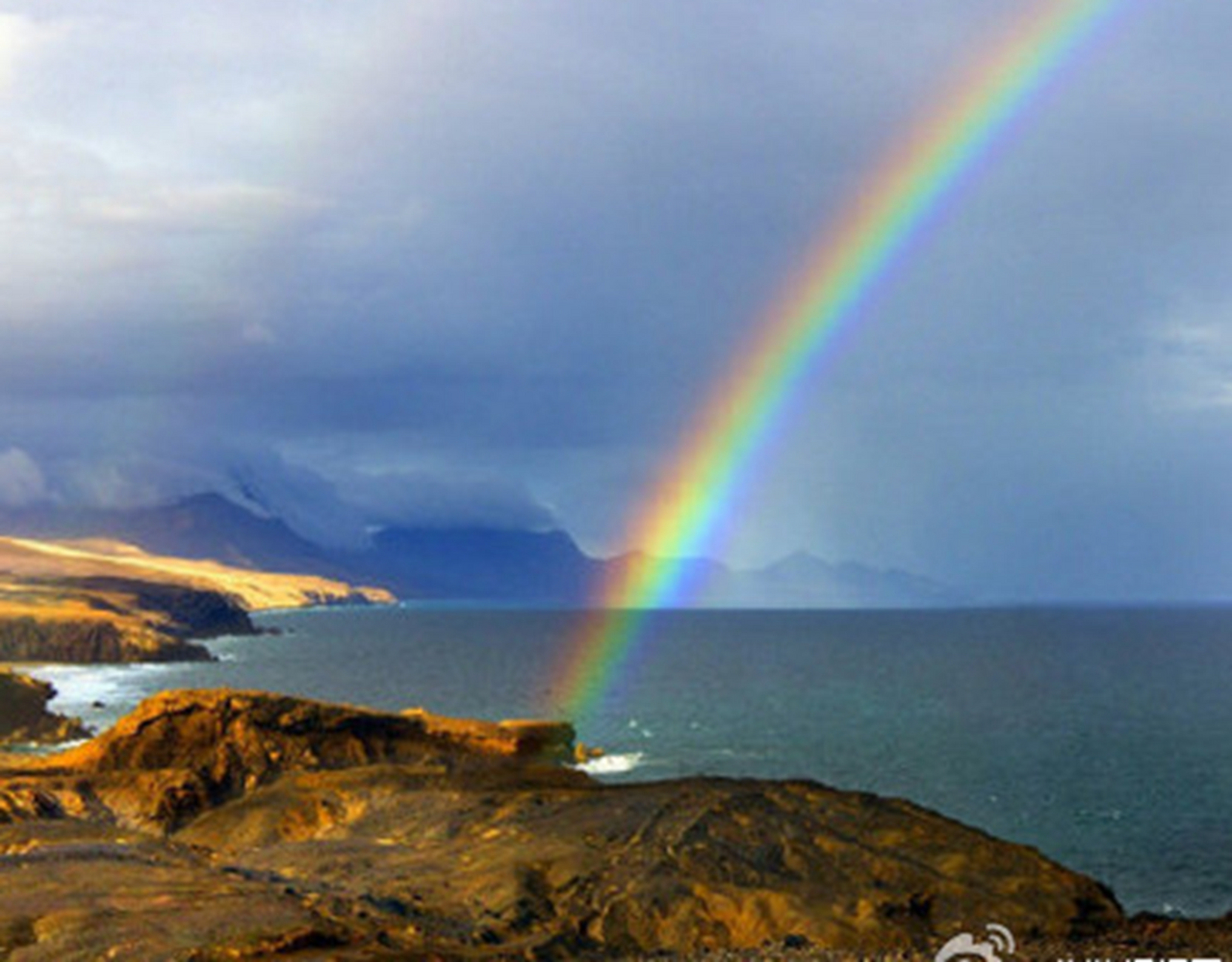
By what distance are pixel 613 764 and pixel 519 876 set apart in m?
53.5

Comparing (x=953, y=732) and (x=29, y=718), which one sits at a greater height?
(x=953, y=732)

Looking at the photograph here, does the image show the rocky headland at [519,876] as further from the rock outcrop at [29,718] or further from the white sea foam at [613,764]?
the rock outcrop at [29,718]

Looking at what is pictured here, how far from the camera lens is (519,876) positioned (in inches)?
1516

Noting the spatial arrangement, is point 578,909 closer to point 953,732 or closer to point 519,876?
point 519,876

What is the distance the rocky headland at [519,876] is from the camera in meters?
30.6

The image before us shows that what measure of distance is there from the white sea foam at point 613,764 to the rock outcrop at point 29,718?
48372mm

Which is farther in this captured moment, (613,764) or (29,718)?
(29,718)

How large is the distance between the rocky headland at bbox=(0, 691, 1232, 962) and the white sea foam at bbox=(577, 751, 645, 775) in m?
28.5

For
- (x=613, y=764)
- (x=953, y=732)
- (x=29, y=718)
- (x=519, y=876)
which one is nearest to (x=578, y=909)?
(x=519, y=876)

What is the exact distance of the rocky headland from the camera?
30.6 m

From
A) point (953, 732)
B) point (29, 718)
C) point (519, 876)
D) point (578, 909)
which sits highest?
point (953, 732)

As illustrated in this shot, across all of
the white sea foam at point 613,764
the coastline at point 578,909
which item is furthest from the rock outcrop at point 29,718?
the coastline at point 578,909

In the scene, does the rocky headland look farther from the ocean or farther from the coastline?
the ocean

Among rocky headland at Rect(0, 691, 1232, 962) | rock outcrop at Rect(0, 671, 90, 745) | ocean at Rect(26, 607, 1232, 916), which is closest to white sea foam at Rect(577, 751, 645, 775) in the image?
ocean at Rect(26, 607, 1232, 916)
